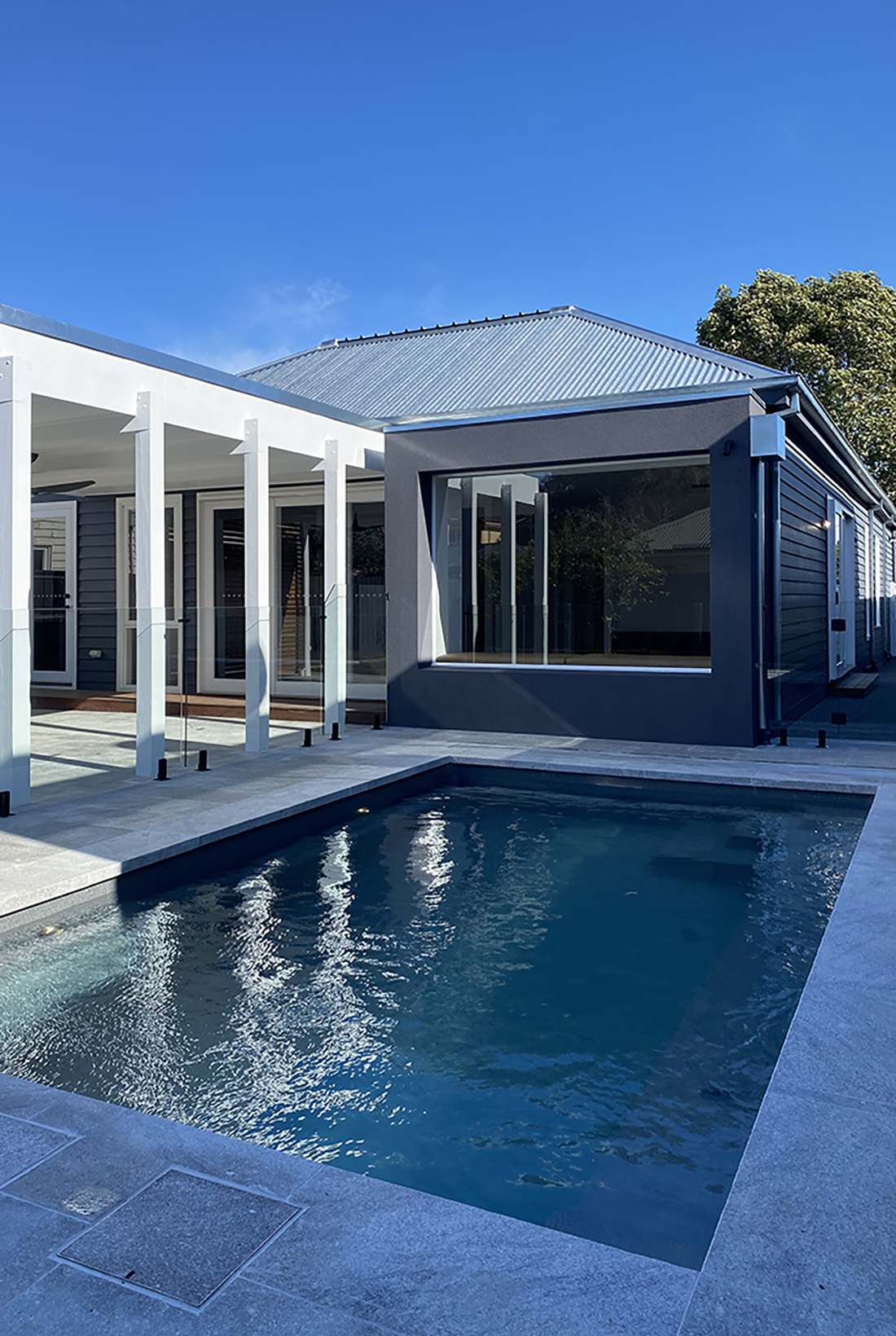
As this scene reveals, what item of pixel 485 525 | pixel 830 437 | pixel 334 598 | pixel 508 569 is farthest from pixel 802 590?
pixel 334 598

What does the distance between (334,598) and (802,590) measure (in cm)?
572

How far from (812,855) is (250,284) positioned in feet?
79.3

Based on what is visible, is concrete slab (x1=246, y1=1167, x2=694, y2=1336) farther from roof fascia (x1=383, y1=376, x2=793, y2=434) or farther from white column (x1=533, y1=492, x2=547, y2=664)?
white column (x1=533, y1=492, x2=547, y2=664)

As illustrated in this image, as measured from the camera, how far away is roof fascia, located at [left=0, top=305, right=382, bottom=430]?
6684mm

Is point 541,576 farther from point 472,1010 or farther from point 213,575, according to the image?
point 472,1010

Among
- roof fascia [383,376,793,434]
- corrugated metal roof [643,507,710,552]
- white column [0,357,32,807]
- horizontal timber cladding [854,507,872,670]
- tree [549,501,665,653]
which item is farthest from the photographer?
horizontal timber cladding [854,507,872,670]

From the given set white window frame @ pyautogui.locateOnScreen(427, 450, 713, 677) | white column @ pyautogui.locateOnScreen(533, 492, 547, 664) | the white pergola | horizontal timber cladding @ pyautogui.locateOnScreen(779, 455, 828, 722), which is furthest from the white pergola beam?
horizontal timber cladding @ pyautogui.locateOnScreen(779, 455, 828, 722)

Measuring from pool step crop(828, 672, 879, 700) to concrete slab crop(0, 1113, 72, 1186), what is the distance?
42.8 ft

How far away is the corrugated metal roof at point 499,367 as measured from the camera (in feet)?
34.1

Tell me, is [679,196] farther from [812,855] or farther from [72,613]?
[812,855]

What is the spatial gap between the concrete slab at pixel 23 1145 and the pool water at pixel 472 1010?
46 centimetres

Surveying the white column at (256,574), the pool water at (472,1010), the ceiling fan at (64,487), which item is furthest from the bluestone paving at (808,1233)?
the ceiling fan at (64,487)

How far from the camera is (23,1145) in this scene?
249 centimetres

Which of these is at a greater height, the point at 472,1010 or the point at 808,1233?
the point at 808,1233
